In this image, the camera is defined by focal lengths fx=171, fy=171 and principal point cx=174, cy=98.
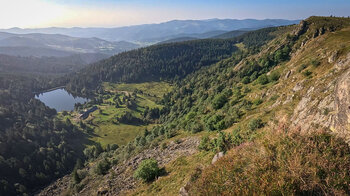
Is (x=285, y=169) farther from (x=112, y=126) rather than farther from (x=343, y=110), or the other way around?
(x=112, y=126)

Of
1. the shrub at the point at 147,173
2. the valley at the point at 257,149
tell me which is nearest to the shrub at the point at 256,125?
the valley at the point at 257,149

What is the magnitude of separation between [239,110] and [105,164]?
1567 inches

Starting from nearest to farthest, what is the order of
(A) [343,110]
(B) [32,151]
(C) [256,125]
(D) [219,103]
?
1. (A) [343,110]
2. (C) [256,125]
3. (D) [219,103]
4. (B) [32,151]

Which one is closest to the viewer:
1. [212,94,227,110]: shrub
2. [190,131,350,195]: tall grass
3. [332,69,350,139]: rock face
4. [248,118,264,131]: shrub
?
[190,131,350,195]: tall grass

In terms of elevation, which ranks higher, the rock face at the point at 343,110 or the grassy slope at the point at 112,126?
the rock face at the point at 343,110

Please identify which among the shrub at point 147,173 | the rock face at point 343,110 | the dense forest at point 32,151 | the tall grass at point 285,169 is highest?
the rock face at point 343,110

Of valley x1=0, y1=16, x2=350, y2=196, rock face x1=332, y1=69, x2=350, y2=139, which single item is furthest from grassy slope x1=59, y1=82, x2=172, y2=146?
rock face x1=332, y1=69, x2=350, y2=139

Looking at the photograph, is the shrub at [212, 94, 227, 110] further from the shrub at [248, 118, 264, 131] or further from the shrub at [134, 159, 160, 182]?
the shrub at [134, 159, 160, 182]

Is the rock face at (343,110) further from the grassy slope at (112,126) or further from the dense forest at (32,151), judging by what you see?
the grassy slope at (112,126)

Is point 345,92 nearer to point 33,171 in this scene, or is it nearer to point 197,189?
point 197,189

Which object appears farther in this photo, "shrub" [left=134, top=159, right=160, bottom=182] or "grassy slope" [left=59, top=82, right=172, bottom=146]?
"grassy slope" [left=59, top=82, right=172, bottom=146]

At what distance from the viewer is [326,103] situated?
1571 cm

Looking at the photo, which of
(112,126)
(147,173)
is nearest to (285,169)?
(147,173)

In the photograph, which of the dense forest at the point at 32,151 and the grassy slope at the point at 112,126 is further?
the grassy slope at the point at 112,126
